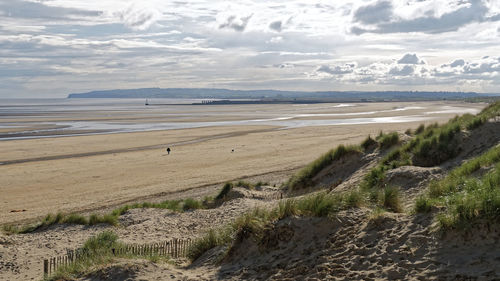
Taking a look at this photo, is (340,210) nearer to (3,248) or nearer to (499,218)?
(499,218)

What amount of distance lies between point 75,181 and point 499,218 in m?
26.3

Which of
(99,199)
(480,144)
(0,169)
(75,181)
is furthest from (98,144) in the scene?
(480,144)

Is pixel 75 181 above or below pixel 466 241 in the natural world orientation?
below

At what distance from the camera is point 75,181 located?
28797mm

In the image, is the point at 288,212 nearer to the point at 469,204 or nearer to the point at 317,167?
the point at 469,204

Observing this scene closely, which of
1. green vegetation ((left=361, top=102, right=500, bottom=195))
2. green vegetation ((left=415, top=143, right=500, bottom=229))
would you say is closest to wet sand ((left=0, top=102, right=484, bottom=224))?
green vegetation ((left=361, top=102, right=500, bottom=195))

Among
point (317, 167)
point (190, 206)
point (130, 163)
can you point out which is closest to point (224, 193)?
point (190, 206)

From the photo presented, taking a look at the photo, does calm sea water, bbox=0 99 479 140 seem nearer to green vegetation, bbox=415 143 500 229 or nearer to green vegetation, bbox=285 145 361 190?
green vegetation, bbox=285 145 361 190

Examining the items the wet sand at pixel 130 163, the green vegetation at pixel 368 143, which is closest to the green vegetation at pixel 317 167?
the green vegetation at pixel 368 143

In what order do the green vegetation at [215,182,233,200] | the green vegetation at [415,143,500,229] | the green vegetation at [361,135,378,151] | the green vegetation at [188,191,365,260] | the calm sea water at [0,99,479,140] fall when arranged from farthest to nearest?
the calm sea water at [0,99,479,140]
the green vegetation at [361,135,378,151]
the green vegetation at [215,182,233,200]
the green vegetation at [188,191,365,260]
the green vegetation at [415,143,500,229]

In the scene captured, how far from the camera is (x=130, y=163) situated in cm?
3541

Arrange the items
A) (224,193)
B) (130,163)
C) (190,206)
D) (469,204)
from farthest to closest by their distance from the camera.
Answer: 1. (130,163)
2. (224,193)
3. (190,206)
4. (469,204)

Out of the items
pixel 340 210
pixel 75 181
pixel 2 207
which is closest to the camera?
pixel 340 210

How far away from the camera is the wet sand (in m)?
24.3
